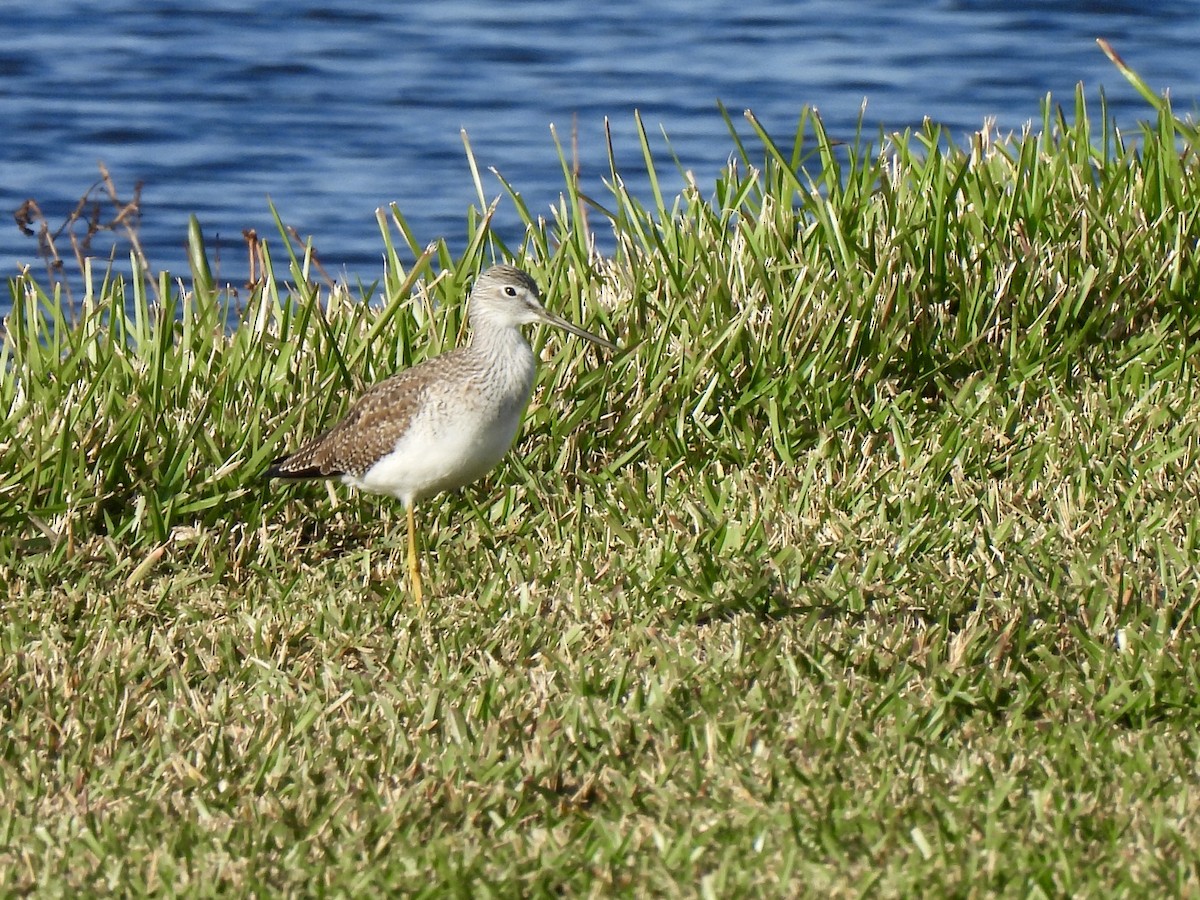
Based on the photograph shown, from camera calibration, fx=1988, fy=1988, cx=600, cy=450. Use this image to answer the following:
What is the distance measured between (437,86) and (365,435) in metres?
11.6

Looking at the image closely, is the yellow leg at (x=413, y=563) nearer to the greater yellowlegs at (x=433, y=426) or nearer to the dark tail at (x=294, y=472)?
the greater yellowlegs at (x=433, y=426)

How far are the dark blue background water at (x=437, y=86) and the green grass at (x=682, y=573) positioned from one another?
552 centimetres

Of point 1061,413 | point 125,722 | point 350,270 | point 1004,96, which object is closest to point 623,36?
point 1004,96

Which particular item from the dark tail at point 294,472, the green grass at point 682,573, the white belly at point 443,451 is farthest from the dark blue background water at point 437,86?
the white belly at point 443,451

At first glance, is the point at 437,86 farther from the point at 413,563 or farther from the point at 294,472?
the point at 413,563

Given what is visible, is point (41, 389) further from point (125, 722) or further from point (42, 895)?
point (42, 895)

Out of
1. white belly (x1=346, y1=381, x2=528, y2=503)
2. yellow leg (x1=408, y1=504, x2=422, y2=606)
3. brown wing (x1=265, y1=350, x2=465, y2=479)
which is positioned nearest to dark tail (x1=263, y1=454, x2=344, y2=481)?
brown wing (x1=265, y1=350, x2=465, y2=479)

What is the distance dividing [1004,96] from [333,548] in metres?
11.5

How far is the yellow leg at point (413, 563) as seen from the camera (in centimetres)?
531

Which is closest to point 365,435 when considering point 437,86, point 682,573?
point 682,573

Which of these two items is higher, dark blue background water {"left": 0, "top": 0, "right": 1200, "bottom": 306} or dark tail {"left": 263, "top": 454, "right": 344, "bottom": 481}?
dark tail {"left": 263, "top": 454, "right": 344, "bottom": 481}

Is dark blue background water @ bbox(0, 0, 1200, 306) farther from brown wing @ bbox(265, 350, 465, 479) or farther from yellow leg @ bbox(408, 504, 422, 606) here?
yellow leg @ bbox(408, 504, 422, 606)

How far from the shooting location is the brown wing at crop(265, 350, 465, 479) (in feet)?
18.4

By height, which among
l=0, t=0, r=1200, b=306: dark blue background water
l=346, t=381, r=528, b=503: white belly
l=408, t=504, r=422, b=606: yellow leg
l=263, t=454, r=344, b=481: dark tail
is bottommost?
l=0, t=0, r=1200, b=306: dark blue background water
